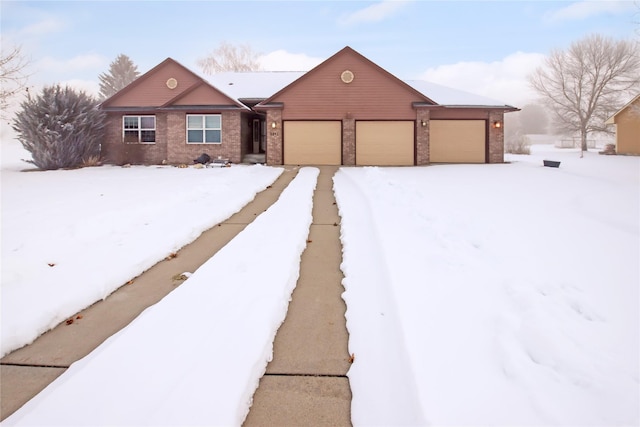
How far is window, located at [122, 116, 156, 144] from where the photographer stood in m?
23.2

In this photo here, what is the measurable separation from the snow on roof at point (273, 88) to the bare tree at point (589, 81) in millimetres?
22616

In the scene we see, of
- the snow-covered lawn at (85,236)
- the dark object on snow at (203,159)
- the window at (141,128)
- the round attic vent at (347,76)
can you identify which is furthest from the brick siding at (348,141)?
the window at (141,128)

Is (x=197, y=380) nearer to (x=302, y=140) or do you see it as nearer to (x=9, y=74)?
(x=302, y=140)

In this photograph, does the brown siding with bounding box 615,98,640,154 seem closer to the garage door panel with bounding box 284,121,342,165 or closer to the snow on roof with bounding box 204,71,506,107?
the snow on roof with bounding box 204,71,506,107

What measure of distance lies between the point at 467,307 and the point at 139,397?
2.97 metres

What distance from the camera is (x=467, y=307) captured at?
13.2 feet

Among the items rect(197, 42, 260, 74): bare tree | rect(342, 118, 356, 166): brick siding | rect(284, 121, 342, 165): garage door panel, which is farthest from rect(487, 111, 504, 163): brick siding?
rect(197, 42, 260, 74): bare tree

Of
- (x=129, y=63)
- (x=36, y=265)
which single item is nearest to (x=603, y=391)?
(x=36, y=265)

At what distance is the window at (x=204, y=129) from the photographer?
22094mm

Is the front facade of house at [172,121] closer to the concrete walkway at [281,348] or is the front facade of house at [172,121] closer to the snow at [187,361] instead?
the concrete walkway at [281,348]

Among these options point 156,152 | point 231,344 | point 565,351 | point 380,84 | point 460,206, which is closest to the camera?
point 565,351

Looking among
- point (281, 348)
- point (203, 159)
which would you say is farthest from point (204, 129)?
point (281, 348)

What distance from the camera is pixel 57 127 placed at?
20109 mm

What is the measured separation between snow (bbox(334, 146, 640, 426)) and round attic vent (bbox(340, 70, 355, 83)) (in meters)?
14.2
